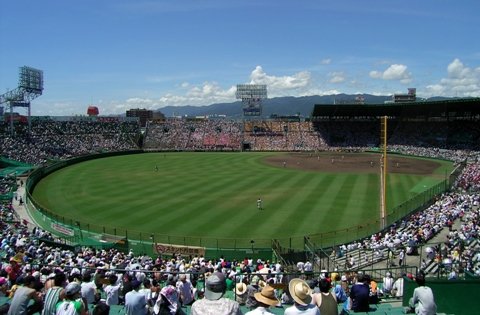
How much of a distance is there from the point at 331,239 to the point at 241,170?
33467mm

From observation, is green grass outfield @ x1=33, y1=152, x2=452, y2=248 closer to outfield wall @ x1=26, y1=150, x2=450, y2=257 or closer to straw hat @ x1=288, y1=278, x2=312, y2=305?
outfield wall @ x1=26, y1=150, x2=450, y2=257

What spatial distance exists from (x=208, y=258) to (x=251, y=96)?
122 metres

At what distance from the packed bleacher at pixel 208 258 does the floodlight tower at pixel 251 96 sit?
101 ft

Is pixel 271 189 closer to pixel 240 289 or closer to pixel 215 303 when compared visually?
pixel 240 289

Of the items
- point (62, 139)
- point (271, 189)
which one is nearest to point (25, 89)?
point (62, 139)

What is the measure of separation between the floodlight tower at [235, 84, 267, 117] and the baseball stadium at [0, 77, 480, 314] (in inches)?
1383

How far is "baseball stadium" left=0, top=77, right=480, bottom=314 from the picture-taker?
24156 millimetres

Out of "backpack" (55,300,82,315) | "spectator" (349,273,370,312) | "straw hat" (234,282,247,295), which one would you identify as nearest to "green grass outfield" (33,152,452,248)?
"straw hat" (234,282,247,295)

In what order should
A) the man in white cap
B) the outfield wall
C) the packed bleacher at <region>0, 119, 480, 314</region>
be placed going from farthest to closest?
the outfield wall
the packed bleacher at <region>0, 119, 480, 314</region>
the man in white cap

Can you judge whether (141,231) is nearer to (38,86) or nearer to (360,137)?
(38,86)

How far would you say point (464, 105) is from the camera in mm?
75812

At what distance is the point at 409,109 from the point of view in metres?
88.6

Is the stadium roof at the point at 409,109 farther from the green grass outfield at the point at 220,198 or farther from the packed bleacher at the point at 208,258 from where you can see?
the green grass outfield at the point at 220,198

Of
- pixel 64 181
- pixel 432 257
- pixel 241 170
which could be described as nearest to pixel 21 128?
pixel 64 181
